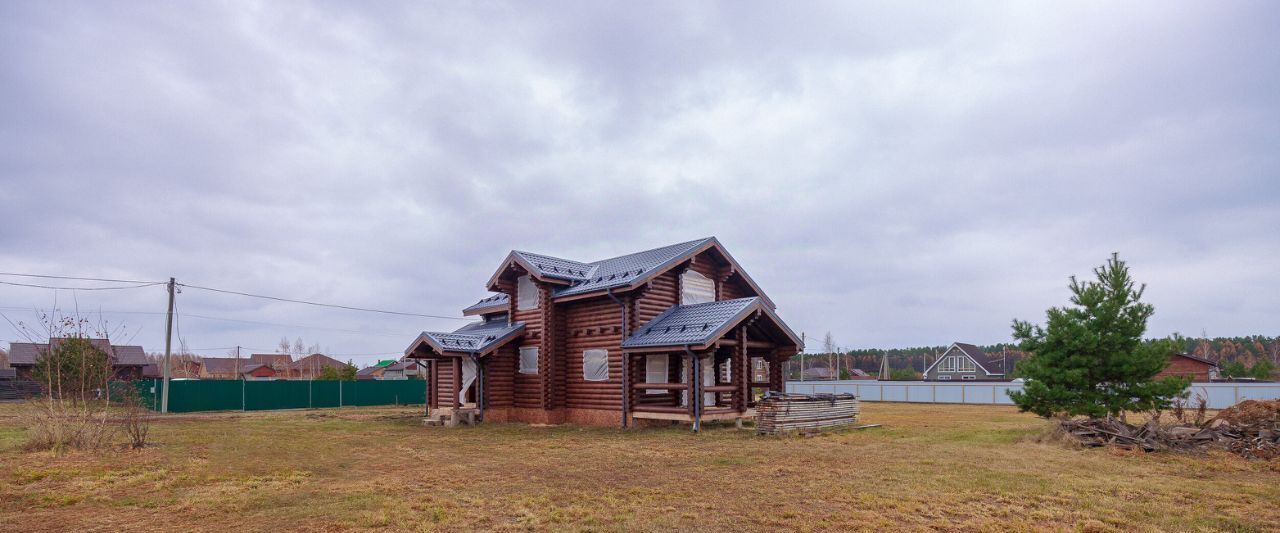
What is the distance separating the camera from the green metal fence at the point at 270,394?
112ft

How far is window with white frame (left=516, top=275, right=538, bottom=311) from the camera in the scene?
26253 mm

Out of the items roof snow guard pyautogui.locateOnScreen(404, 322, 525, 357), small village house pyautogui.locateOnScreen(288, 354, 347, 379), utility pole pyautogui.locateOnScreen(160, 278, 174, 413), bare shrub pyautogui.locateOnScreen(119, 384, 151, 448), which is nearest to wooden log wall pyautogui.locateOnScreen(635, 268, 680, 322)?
roof snow guard pyautogui.locateOnScreen(404, 322, 525, 357)

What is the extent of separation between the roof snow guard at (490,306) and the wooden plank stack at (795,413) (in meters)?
12.9

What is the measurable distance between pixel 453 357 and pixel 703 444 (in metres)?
11.1

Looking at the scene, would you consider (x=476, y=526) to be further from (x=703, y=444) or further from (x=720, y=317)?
(x=720, y=317)

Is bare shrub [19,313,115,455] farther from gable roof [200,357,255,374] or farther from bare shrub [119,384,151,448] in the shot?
gable roof [200,357,255,374]

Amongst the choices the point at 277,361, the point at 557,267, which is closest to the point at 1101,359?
the point at 557,267

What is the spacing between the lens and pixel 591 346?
24.7 metres

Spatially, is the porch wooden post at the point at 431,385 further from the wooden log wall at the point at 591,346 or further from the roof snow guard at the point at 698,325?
the roof snow guard at the point at 698,325

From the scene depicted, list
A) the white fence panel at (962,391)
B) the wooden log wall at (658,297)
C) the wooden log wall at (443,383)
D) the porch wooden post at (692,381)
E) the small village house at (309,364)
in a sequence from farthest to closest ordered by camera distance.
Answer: the small village house at (309,364), the white fence panel at (962,391), the wooden log wall at (443,383), the wooden log wall at (658,297), the porch wooden post at (692,381)

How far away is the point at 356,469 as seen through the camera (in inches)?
539

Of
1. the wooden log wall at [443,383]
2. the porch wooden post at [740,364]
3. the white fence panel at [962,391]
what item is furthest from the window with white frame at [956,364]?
the wooden log wall at [443,383]

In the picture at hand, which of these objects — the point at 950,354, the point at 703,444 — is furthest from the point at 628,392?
the point at 950,354

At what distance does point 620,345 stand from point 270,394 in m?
22.3
